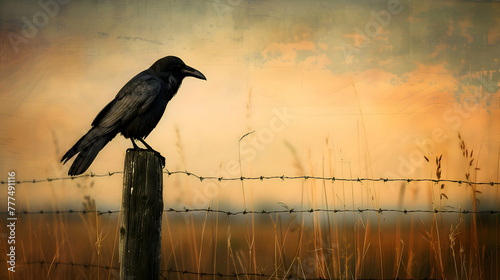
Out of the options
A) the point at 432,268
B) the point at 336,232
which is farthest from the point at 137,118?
the point at 432,268

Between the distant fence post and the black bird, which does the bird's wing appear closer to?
the black bird

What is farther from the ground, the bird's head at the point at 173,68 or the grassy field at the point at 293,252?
the bird's head at the point at 173,68

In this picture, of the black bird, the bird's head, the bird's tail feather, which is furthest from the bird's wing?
the bird's head

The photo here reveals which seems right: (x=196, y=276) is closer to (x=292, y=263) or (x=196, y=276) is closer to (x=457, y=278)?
(x=292, y=263)

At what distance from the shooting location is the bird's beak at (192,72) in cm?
412

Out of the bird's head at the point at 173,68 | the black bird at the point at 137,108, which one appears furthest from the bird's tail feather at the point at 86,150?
the bird's head at the point at 173,68

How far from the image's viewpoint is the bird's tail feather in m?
3.17

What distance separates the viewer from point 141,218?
232 centimetres

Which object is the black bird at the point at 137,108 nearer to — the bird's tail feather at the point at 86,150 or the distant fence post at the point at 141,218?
the bird's tail feather at the point at 86,150

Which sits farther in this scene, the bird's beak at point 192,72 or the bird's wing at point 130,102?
the bird's beak at point 192,72

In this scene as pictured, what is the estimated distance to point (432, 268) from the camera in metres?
3.33

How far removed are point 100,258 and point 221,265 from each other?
36.9 inches

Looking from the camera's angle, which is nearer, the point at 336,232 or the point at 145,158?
the point at 145,158

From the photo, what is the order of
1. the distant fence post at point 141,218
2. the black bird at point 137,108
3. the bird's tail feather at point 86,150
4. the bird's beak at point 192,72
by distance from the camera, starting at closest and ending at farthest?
the distant fence post at point 141,218 → the bird's tail feather at point 86,150 → the black bird at point 137,108 → the bird's beak at point 192,72
